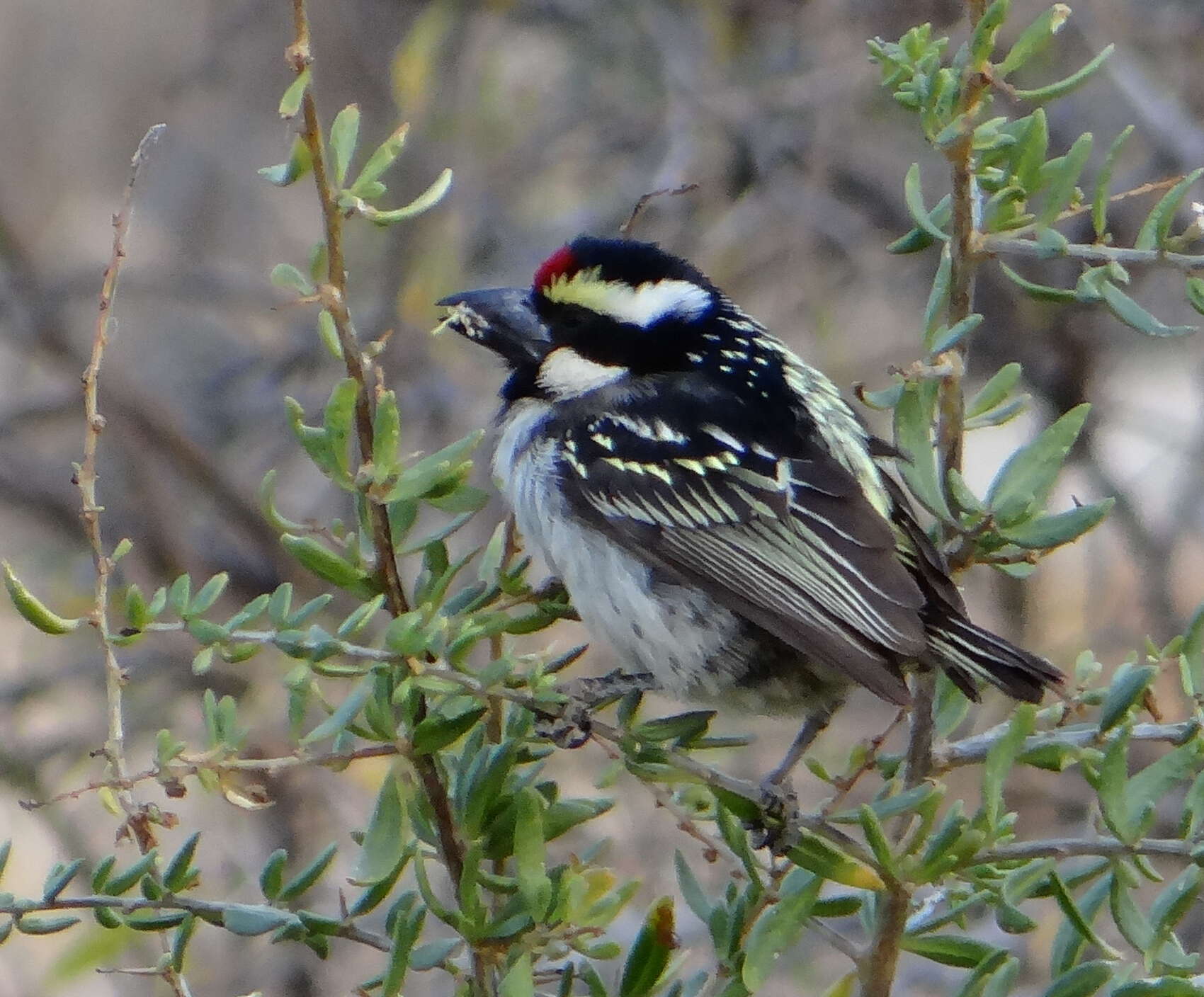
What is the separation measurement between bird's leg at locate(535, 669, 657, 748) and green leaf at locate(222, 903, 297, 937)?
447mm

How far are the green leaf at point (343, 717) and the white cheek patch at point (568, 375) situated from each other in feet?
4.20

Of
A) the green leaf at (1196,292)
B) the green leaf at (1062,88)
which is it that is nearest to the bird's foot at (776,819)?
the green leaf at (1196,292)

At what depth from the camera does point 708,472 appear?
114 inches

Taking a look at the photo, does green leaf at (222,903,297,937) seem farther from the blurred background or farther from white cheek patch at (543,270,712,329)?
the blurred background

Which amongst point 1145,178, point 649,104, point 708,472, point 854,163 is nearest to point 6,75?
point 649,104

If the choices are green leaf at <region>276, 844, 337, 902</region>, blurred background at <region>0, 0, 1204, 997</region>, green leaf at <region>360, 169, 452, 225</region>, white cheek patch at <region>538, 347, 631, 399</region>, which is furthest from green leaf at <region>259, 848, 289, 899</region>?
blurred background at <region>0, 0, 1204, 997</region>

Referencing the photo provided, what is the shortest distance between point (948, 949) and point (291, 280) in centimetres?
109

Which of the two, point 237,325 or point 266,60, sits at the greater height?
point 266,60

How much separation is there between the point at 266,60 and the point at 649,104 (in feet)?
5.69

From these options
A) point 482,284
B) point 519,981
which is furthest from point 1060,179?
point 482,284

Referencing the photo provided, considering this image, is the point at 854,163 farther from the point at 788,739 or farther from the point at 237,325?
the point at 237,325

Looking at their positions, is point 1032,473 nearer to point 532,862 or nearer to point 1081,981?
point 1081,981

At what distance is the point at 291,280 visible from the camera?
73.4 inches

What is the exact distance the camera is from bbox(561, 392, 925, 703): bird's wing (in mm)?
2596
